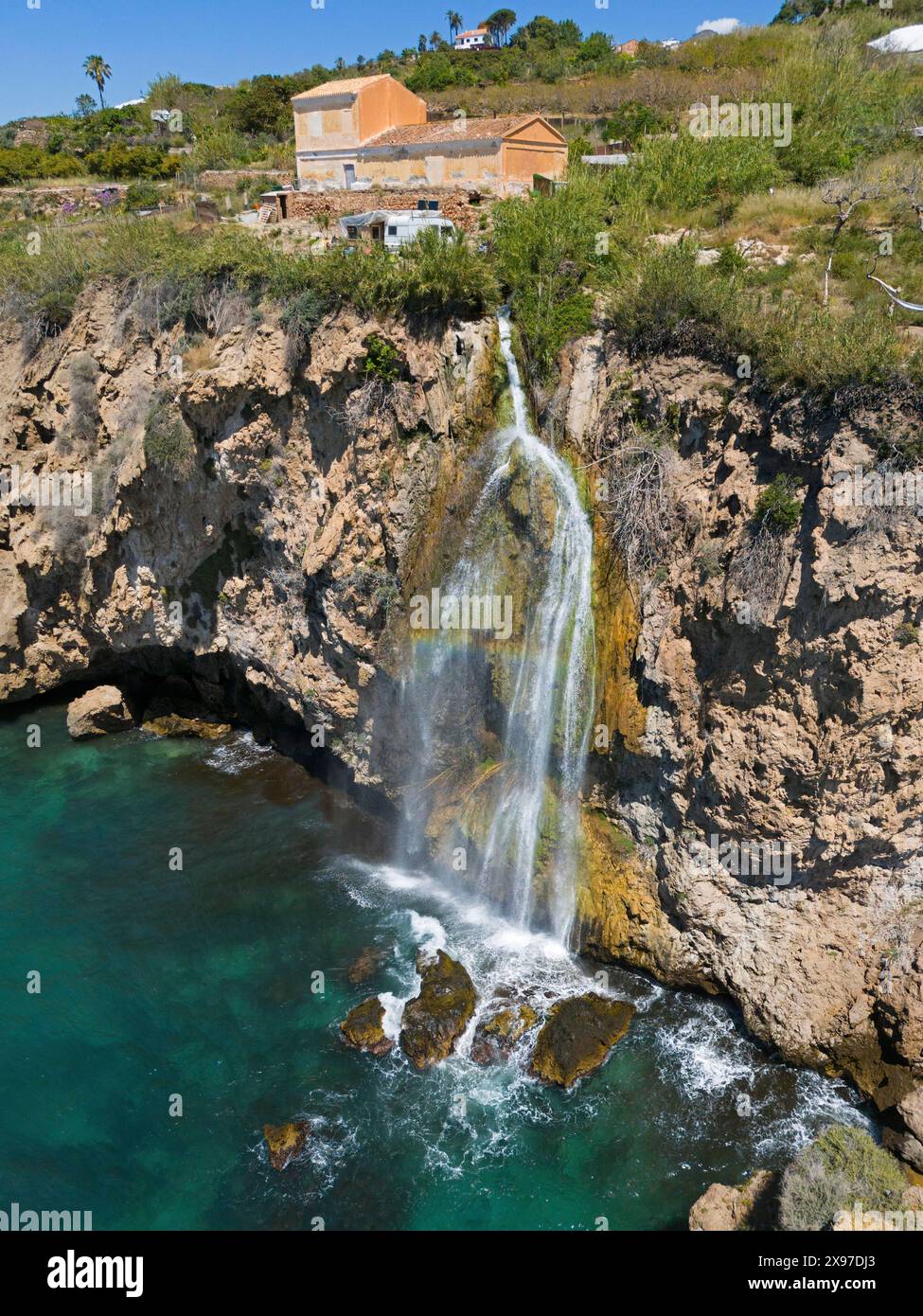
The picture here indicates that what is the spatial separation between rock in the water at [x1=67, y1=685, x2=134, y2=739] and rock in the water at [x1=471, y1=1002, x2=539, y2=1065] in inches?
550

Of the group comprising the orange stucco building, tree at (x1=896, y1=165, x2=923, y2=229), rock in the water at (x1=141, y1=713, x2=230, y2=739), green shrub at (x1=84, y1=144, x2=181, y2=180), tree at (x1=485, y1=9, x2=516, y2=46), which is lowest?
rock in the water at (x1=141, y1=713, x2=230, y2=739)

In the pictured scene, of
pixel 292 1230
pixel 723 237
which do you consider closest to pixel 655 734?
pixel 292 1230

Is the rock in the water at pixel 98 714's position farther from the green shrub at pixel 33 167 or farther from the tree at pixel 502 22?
the tree at pixel 502 22

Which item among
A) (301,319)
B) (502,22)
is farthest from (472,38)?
(301,319)

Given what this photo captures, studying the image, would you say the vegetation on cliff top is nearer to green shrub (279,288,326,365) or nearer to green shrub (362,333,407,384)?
green shrub (279,288,326,365)

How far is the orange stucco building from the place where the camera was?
24.3 meters

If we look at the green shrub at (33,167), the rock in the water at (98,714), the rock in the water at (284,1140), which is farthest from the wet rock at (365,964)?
the green shrub at (33,167)

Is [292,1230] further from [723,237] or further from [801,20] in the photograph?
[801,20]

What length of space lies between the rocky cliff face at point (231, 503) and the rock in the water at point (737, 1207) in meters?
10.6

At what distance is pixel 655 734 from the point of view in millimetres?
15023

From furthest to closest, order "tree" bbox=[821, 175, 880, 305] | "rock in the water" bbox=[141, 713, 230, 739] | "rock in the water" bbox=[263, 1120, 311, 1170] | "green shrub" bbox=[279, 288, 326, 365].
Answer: "rock in the water" bbox=[141, 713, 230, 739] < "tree" bbox=[821, 175, 880, 305] < "green shrub" bbox=[279, 288, 326, 365] < "rock in the water" bbox=[263, 1120, 311, 1170]

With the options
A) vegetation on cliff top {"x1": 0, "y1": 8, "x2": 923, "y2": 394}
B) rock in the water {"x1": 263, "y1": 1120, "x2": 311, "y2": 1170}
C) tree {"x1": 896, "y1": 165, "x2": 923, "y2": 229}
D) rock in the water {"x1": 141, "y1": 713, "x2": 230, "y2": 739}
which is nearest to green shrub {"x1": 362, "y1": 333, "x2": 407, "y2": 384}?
vegetation on cliff top {"x1": 0, "y1": 8, "x2": 923, "y2": 394}

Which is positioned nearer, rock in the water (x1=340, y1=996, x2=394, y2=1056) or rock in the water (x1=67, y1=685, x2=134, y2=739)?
rock in the water (x1=340, y1=996, x2=394, y2=1056)
